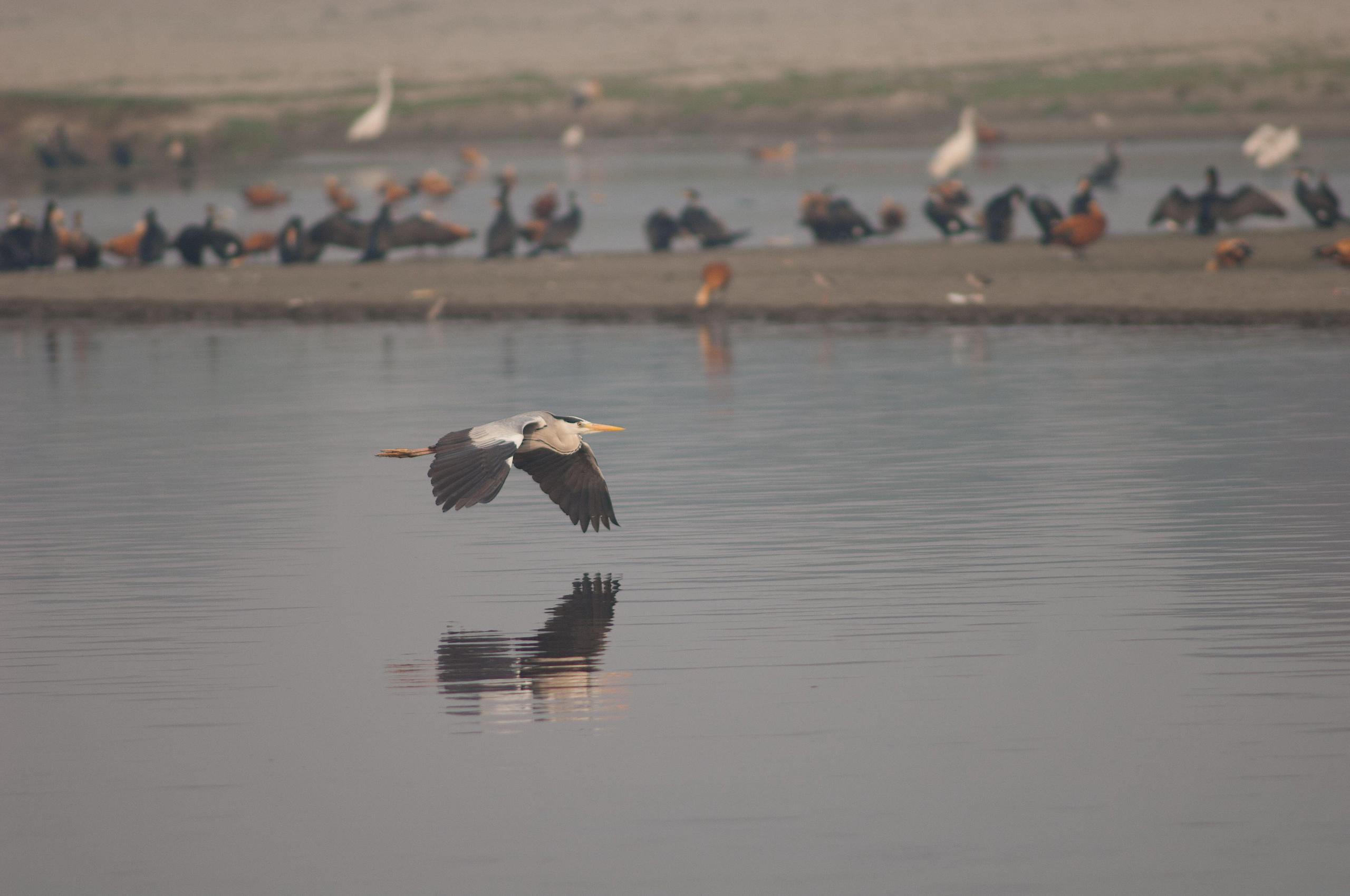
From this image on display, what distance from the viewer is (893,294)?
1034 inches

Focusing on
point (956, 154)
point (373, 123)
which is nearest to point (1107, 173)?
point (956, 154)

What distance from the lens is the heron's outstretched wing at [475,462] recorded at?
10258mm

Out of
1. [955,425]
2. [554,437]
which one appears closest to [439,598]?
[554,437]

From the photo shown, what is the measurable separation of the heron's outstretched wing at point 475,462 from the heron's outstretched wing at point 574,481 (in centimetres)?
52

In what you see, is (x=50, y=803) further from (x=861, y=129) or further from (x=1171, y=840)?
(x=861, y=129)

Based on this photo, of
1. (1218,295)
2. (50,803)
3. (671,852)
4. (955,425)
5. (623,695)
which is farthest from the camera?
(1218,295)

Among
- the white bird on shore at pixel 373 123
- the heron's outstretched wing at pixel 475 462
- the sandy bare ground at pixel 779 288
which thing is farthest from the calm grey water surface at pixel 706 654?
the white bird on shore at pixel 373 123

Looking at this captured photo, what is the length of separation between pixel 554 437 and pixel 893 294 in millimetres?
15061

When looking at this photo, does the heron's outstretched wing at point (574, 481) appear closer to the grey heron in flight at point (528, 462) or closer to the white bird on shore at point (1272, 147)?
the grey heron in flight at point (528, 462)

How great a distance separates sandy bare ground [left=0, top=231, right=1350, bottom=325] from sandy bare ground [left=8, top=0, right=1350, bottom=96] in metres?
59.2

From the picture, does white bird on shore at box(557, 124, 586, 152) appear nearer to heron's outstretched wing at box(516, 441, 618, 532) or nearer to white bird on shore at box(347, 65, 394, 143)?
white bird on shore at box(347, 65, 394, 143)

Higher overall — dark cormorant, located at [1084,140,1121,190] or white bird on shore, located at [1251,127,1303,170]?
white bird on shore, located at [1251,127,1303,170]

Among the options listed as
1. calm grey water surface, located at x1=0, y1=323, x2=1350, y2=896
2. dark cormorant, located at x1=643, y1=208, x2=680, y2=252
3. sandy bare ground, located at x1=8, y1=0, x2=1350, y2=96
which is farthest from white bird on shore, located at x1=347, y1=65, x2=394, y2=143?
calm grey water surface, located at x1=0, y1=323, x2=1350, y2=896

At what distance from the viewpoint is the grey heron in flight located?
34.1ft
